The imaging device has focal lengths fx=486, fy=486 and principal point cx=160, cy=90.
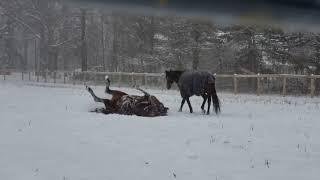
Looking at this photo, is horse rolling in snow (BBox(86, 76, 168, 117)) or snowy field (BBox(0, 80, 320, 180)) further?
horse rolling in snow (BBox(86, 76, 168, 117))

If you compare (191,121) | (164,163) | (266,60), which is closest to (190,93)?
(191,121)

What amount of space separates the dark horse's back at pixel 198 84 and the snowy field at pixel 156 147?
189 centimetres

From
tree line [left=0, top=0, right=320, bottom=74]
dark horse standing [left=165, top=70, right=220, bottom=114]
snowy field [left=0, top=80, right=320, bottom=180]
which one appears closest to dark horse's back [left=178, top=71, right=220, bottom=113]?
dark horse standing [left=165, top=70, right=220, bottom=114]

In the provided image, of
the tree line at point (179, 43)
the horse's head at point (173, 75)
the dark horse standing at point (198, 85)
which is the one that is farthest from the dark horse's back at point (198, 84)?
the tree line at point (179, 43)

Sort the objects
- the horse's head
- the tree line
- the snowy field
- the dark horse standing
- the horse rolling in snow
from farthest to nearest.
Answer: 1. the tree line
2. the horse's head
3. the dark horse standing
4. the horse rolling in snow
5. the snowy field

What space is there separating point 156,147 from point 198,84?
629 cm

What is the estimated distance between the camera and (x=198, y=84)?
14.1 m

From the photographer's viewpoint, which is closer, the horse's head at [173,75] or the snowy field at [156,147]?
the snowy field at [156,147]

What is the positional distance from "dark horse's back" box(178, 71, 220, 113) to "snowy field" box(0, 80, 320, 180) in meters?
1.89

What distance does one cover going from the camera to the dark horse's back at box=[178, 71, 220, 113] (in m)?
13.9

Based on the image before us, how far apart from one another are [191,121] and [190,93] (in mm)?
2879

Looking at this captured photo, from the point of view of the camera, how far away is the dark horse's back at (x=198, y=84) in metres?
13.9

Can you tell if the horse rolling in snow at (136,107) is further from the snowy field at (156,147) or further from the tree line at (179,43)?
the tree line at (179,43)

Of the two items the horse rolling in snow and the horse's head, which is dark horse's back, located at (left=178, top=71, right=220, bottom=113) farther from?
the horse rolling in snow
